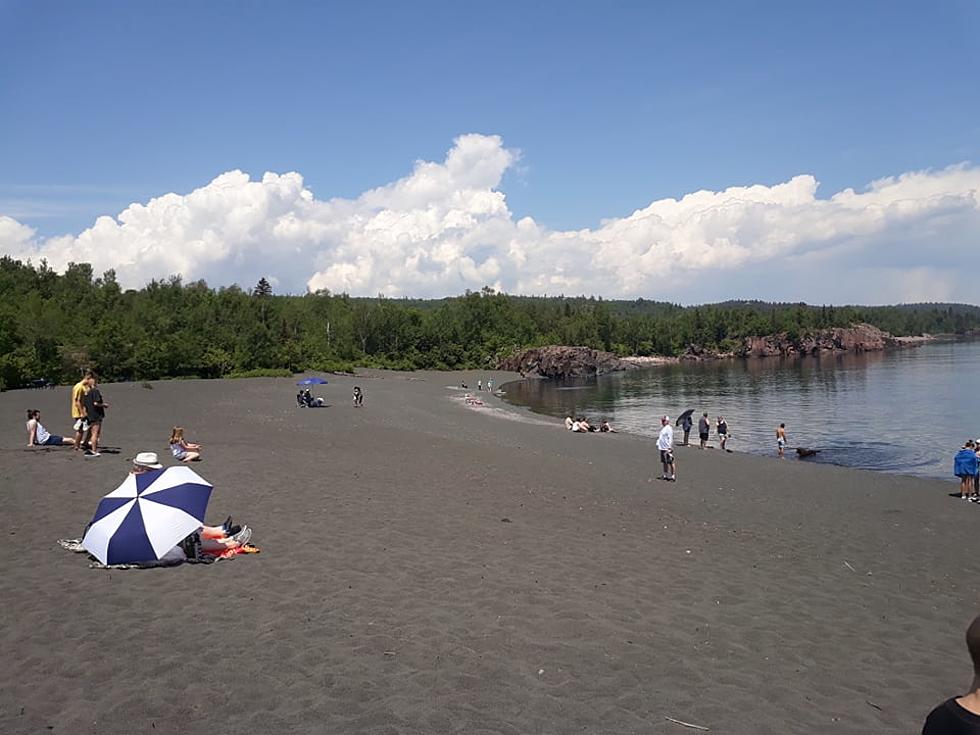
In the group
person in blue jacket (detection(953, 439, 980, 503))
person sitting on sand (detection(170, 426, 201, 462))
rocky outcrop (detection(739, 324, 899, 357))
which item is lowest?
person in blue jacket (detection(953, 439, 980, 503))

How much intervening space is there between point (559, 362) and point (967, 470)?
332ft

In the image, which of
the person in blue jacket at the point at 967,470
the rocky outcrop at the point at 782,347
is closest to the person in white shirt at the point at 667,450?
the person in blue jacket at the point at 967,470

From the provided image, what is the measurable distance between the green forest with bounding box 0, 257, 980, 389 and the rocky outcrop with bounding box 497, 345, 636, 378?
29.5ft

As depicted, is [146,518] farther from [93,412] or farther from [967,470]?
[967,470]

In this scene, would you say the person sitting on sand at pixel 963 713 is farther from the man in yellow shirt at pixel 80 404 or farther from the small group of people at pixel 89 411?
the man in yellow shirt at pixel 80 404

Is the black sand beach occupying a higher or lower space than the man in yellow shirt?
lower

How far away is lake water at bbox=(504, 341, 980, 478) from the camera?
1439 inches

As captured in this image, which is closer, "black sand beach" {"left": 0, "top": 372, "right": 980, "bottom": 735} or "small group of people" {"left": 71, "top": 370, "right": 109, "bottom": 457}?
"black sand beach" {"left": 0, "top": 372, "right": 980, "bottom": 735}

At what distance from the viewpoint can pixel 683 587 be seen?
10.6m

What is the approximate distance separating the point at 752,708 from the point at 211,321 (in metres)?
94.9

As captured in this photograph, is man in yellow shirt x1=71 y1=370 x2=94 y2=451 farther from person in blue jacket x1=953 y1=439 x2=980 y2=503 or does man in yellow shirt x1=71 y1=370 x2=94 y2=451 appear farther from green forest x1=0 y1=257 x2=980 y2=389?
green forest x1=0 y1=257 x2=980 y2=389

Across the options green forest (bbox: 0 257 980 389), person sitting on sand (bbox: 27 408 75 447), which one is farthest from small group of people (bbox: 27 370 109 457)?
green forest (bbox: 0 257 980 389)

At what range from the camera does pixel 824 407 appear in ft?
189

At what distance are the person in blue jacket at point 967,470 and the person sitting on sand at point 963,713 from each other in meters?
22.8
